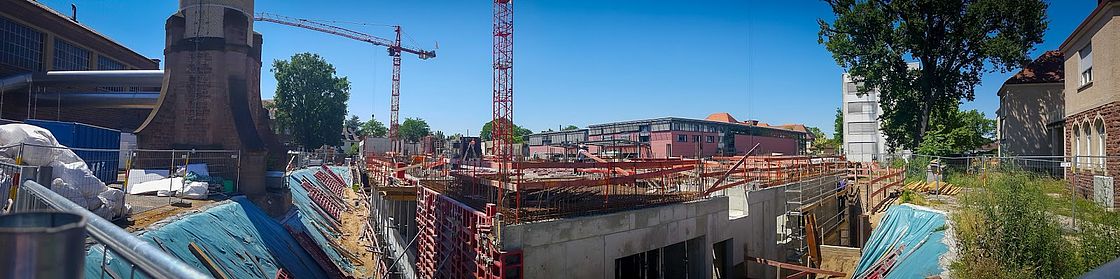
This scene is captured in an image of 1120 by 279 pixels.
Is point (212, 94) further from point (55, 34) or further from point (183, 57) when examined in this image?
point (55, 34)

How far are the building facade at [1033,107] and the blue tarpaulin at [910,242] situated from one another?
14.5 metres

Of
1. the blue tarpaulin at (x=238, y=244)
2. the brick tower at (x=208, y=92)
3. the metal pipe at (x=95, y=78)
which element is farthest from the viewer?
the metal pipe at (x=95, y=78)

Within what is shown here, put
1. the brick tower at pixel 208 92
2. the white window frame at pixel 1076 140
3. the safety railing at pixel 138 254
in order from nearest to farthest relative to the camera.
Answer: the safety railing at pixel 138 254 → the white window frame at pixel 1076 140 → the brick tower at pixel 208 92

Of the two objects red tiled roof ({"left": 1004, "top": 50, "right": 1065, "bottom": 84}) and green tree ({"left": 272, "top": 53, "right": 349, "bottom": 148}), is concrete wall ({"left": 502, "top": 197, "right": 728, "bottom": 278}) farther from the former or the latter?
green tree ({"left": 272, "top": 53, "right": 349, "bottom": 148})

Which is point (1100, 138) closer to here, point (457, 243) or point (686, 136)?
point (457, 243)

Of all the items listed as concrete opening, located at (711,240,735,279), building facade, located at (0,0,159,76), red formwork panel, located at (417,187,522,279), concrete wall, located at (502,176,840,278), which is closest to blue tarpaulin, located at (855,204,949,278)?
concrete wall, located at (502,176,840,278)

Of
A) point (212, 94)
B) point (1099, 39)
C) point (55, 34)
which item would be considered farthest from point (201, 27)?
point (1099, 39)

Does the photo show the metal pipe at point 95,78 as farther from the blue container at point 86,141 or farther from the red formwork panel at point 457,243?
the red formwork panel at point 457,243

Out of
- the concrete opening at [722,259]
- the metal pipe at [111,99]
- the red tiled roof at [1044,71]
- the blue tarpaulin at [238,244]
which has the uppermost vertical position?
the red tiled roof at [1044,71]

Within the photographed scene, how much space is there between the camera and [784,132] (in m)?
67.2

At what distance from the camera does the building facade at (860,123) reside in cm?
5284

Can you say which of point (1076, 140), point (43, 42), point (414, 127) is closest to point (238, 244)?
point (1076, 140)

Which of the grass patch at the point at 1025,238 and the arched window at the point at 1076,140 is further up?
the arched window at the point at 1076,140

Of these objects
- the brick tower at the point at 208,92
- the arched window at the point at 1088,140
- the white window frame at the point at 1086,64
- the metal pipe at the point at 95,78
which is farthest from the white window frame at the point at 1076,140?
the metal pipe at the point at 95,78
